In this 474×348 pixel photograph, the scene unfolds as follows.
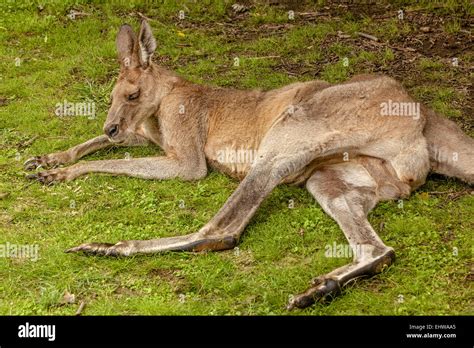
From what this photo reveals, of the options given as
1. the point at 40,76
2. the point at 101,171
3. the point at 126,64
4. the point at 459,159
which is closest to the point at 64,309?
the point at 101,171

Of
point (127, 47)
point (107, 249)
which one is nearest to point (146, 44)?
point (127, 47)

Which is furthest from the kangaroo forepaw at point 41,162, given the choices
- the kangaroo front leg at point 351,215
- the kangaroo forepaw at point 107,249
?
the kangaroo front leg at point 351,215

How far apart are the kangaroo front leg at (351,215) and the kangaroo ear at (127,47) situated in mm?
2069

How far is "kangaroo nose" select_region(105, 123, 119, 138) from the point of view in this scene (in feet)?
22.6

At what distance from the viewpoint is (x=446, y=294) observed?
5.02 meters

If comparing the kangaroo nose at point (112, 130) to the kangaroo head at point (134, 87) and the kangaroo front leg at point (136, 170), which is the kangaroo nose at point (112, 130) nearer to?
the kangaroo head at point (134, 87)

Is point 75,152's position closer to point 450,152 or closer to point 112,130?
point 112,130

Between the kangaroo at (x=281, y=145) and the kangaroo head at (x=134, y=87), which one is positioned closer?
the kangaroo at (x=281, y=145)

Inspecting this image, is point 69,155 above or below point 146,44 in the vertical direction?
below

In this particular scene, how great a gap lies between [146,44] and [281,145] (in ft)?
6.00

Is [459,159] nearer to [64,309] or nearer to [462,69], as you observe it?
[462,69]

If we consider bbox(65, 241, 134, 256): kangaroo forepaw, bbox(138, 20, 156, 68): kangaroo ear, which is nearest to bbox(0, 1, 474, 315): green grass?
bbox(65, 241, 134, 256): kangaroo forepaw

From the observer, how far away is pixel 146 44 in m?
7.06

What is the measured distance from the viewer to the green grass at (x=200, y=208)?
510cm
